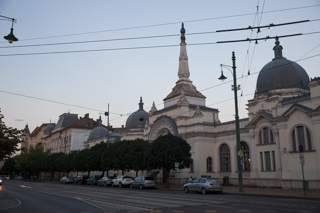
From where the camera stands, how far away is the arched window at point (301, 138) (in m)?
27.8

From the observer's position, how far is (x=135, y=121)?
61.9m

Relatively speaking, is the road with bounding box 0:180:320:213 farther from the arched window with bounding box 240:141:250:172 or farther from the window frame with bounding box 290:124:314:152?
the arched window with bounding box 240:141:250:172

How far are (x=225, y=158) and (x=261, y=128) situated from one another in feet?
28.1

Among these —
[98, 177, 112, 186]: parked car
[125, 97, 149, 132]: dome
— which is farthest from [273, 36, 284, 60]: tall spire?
[125, 97, 149, 132]: dome

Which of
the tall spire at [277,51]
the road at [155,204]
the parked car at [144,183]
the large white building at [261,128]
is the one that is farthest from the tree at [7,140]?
the tall spire at [277,51]

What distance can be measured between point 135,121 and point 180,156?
26605mm

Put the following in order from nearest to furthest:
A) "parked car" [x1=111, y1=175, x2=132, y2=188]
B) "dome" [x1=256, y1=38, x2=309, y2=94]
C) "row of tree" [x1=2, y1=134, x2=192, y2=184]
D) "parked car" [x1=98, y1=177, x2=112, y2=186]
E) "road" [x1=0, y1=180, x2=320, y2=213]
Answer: "road" [x1=0, y1=180, x2=320, y2=213] → "dome" [x1=256, y1=38, x2=309, y2=94] → "row of tree" [x1=2, y1=134, x2=192, y2=184] → "parked car" [x1=111, y1=175, x2=132, y2=188] → "parked car" [x1=98, y1=177, x2=112, y2=186]

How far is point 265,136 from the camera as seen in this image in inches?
1337

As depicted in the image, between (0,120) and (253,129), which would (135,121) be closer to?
(253,129)

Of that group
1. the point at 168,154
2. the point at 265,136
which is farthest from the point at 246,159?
the point at 168,154

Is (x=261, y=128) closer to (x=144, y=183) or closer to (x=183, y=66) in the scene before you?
(x=144, y=183)

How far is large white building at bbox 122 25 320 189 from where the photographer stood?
91.5 feet

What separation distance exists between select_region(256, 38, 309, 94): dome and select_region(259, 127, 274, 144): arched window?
18.4 feet

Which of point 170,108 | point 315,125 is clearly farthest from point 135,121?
point 315,125
